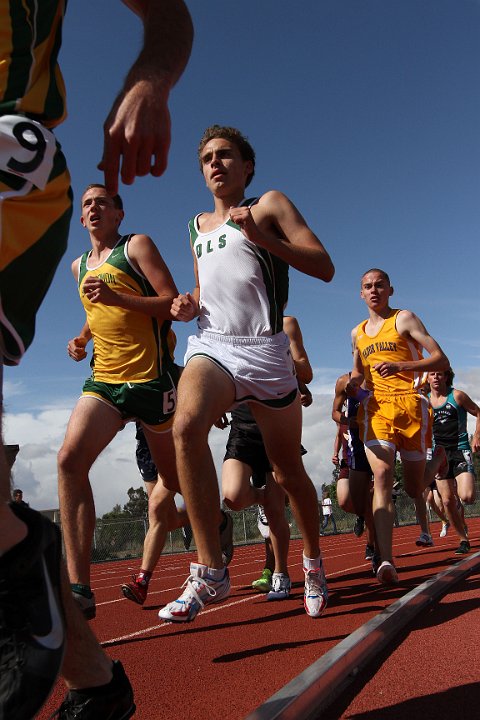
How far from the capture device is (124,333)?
178 inches

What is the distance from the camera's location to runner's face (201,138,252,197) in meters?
4.12

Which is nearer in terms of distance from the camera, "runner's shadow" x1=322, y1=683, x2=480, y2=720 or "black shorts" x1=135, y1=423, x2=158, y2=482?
"runner's shadow" x1=322, y1=683, x2=480, y2=720

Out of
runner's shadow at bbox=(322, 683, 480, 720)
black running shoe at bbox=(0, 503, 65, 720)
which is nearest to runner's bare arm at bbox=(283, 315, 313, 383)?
runner's shadow at bbox=(322, 683, 480, 720)

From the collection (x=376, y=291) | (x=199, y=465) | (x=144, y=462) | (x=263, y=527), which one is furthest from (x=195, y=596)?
(x=376, y=291)

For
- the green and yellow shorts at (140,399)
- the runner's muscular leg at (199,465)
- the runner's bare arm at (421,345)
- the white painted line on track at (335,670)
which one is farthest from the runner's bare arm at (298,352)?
the white painted line on track at (335,670)

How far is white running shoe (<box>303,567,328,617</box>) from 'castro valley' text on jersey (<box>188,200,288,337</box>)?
1.38 metres

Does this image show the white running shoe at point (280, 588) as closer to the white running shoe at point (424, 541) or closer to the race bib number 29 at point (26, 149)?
the race bib number 29 at point (26, 149)

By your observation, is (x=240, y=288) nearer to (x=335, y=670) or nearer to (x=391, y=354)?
(x=335, y=670)

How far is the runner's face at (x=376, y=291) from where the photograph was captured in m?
6.39

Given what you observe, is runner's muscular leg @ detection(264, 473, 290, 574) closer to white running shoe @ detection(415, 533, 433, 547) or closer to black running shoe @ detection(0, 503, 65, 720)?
black running shoe @ detection(0, 503, 65, 720)

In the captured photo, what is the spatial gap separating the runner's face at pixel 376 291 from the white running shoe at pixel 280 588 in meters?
2.67

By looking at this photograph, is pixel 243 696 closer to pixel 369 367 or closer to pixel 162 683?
pixel 162 683

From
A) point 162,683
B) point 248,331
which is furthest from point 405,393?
point 162,683

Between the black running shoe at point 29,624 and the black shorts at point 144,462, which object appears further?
the black shorts at point 144,462
